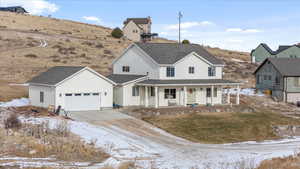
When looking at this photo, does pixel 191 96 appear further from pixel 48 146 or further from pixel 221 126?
pixel 48 146

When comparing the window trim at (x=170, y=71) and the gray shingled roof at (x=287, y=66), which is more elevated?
the gray shingled roof at (x=287, y=66)

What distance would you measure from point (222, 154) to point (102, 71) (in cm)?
4141

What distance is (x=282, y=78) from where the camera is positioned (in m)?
60.6

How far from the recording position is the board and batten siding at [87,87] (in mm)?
41688

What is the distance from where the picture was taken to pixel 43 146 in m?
26.6

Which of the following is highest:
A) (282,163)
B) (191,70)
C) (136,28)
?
(136,28)

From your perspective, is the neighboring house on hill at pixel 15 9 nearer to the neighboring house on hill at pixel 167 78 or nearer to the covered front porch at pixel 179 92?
the neighboring house on hill at pixel 167 78

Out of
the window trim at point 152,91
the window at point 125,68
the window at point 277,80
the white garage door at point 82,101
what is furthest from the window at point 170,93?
the window at point 277,80

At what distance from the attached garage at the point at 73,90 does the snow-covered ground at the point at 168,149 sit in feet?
18.9

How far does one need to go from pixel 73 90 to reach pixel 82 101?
154 cm

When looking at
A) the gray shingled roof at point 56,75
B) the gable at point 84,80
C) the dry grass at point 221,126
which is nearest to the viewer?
the dry grass at point 221,126

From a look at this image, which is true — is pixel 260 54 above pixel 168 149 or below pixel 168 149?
above

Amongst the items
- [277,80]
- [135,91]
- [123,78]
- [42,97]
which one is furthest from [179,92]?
[277,80]

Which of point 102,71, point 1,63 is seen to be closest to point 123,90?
point 102,71
